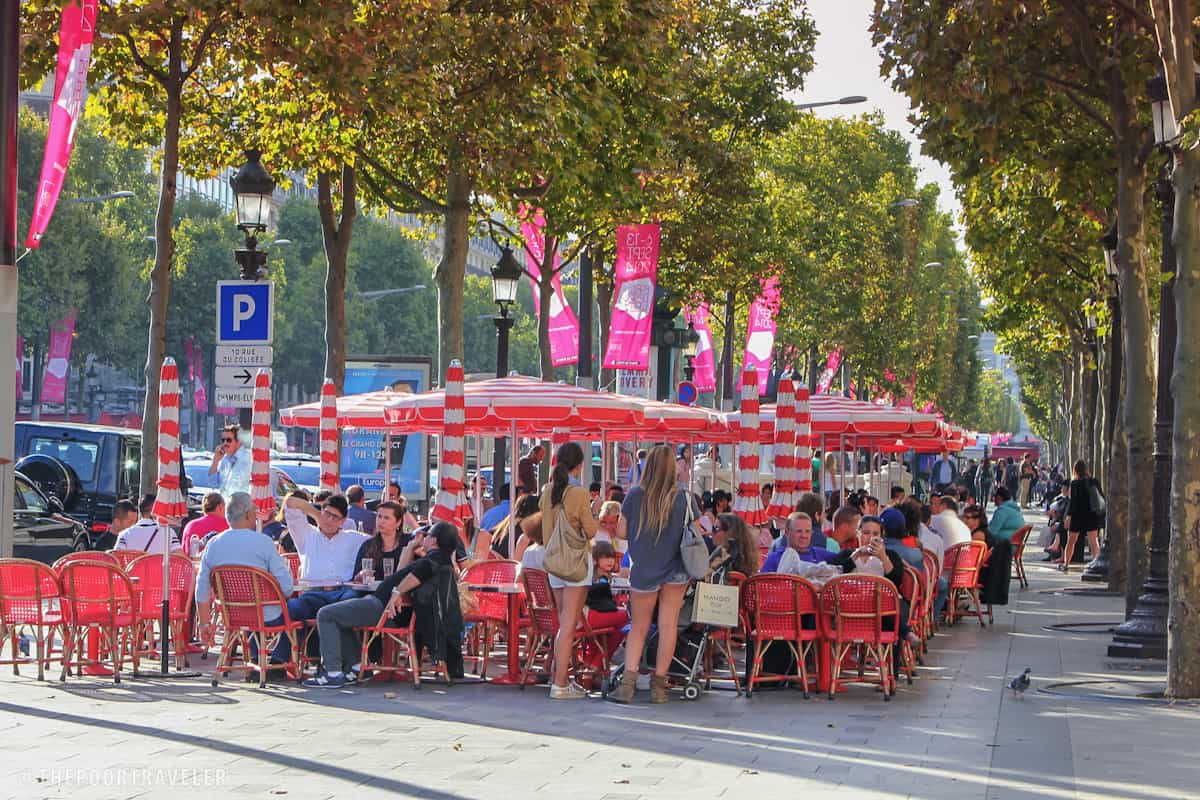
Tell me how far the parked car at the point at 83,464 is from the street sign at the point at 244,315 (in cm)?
1272

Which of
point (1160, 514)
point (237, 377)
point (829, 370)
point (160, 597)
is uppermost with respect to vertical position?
point (829, 370)

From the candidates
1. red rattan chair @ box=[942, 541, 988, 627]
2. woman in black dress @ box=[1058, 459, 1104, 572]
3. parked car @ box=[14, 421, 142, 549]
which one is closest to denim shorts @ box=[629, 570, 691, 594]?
red rattan chair @ box=[942, 541, 988, 627]

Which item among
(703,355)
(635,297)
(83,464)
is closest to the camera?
(635,297)

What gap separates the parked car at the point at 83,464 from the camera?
93.1 ft

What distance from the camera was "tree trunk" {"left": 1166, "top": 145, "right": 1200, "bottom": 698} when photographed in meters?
13.1

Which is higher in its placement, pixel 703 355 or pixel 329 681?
pixel 703 355

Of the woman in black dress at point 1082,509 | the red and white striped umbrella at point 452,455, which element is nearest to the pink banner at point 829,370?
the woman in black dress at point 1082,509

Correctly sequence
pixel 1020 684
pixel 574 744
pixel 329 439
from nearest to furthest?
pixel 574 744
pixel 1020 684
pixel 329 439

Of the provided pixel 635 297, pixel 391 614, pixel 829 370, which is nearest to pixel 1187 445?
pixel 391 614

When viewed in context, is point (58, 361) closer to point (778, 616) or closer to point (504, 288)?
point (504, 288)

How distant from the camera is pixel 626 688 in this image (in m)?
13.2

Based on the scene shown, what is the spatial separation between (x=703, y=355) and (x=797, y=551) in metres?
31.0

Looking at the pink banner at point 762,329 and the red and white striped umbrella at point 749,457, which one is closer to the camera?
the red and white striped umbrella at point 749,457

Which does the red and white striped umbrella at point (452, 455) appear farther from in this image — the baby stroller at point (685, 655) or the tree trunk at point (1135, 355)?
the tree trunk at point (1135, 355)
